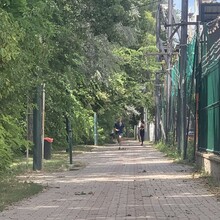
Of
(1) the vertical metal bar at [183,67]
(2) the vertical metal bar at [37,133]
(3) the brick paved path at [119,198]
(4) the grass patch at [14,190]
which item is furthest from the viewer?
(1) the vertical metal bar at [183,67]

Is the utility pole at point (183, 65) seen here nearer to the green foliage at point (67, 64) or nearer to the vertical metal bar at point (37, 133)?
the green foliage at point (67, 64)

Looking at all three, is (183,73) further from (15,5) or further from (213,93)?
(15,5)

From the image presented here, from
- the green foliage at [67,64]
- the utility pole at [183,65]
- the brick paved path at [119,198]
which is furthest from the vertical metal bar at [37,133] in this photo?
the utility pole at [183,65]

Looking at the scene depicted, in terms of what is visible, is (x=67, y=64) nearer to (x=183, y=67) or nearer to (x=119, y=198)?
(x=183, y=67)

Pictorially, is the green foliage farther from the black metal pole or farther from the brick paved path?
the black metal pole

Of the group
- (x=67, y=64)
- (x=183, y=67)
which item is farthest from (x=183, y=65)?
(x=67, y=64)

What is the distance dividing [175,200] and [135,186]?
2471mm

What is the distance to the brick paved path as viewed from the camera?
885cm

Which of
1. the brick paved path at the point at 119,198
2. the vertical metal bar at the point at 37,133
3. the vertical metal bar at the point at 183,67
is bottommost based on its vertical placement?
the brick paved path at the point at 119,198

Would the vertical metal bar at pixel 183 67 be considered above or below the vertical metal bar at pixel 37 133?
above

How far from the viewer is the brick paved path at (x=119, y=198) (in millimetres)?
8852

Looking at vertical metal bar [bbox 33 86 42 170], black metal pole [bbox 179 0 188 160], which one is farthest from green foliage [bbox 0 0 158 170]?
black metal pole [bbox 179 0 188 160]

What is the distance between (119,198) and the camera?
10711 mm

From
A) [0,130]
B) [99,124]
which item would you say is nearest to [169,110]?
[99,124]
